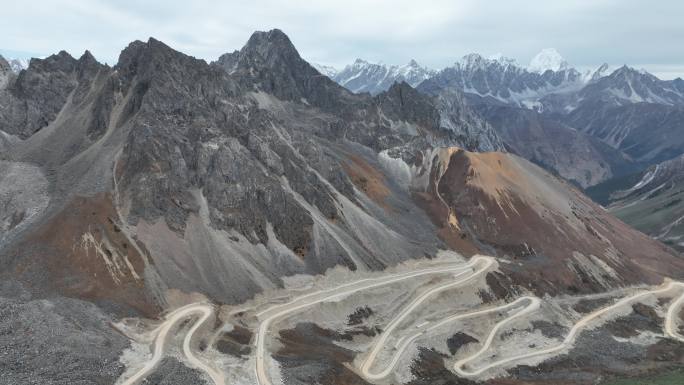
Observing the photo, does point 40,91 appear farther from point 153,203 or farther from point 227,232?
point 227,232

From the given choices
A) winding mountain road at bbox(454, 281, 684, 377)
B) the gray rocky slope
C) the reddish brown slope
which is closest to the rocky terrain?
the gray rocky slope

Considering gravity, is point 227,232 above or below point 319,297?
above

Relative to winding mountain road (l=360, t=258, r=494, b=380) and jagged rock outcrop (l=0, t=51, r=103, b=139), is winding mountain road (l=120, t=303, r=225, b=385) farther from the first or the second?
jagged rock outcrop (l=0, t=51, r=103, b=139)

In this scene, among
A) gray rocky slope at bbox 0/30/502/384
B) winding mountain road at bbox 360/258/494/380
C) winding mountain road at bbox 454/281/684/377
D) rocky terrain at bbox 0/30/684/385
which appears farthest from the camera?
winding mountain road at bbox 454/281/684/377

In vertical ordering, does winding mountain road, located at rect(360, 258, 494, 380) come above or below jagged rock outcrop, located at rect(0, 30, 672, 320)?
below

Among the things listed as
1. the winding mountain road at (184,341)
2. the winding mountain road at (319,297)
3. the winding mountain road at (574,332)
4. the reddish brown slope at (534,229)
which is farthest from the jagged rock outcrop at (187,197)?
the winding mountain road at (574,332)

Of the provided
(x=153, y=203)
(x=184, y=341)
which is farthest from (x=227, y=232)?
(x=184, y=341)

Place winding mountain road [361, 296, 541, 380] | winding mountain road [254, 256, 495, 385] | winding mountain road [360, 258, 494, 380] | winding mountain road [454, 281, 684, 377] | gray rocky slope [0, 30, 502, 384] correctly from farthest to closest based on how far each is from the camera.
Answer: winding mountain road [454, 281, 684, 377] → gray rocky slope [0, 30, 502, 384] → winding mountain road [360, 258, 494, 380] → winding mountain road [361, 296, 541, 380] → winding mountain road [254, 256, 495, 385]

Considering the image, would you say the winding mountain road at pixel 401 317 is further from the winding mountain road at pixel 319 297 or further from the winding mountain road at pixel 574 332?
the winding mountain road at pixel 574 332
